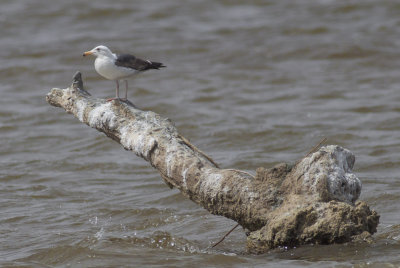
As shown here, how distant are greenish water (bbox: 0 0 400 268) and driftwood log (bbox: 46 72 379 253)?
0.19 metres

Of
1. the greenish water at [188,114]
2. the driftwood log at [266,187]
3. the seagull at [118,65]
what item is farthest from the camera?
the seagull at [118,65]

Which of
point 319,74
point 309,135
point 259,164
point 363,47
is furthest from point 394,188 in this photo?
point 363,47

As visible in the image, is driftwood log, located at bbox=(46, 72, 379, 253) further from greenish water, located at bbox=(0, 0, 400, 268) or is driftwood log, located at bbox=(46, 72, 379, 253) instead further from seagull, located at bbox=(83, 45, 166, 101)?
seagull, located at bbox=(83, 45, 166, 101)

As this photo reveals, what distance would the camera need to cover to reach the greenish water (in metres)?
6.36

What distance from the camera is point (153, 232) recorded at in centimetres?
683

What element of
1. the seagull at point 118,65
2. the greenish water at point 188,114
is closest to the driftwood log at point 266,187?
the greenish water at point 188,114

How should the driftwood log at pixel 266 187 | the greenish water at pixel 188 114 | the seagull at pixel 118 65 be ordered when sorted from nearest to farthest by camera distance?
1. the driftwood log at pixel 266 187
2. the greenish water at pixel 188 114
3. the seagull at pixel 118 65

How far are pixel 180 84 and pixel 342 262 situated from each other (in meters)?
8.34

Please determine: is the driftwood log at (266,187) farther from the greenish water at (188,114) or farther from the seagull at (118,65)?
the seagull at (118,65)

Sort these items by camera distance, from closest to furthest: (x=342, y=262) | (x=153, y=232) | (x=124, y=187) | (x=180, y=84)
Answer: (x=342, y=262)
(x=153, y=232)
(x=124, y=187)
(x=180, y=84)

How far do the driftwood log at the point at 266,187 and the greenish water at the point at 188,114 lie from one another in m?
0.19

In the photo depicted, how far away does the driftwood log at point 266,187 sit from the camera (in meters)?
5.21

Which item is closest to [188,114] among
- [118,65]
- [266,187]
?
[118,65]

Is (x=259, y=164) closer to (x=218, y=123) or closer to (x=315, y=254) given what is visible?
(x=218, y=123)
